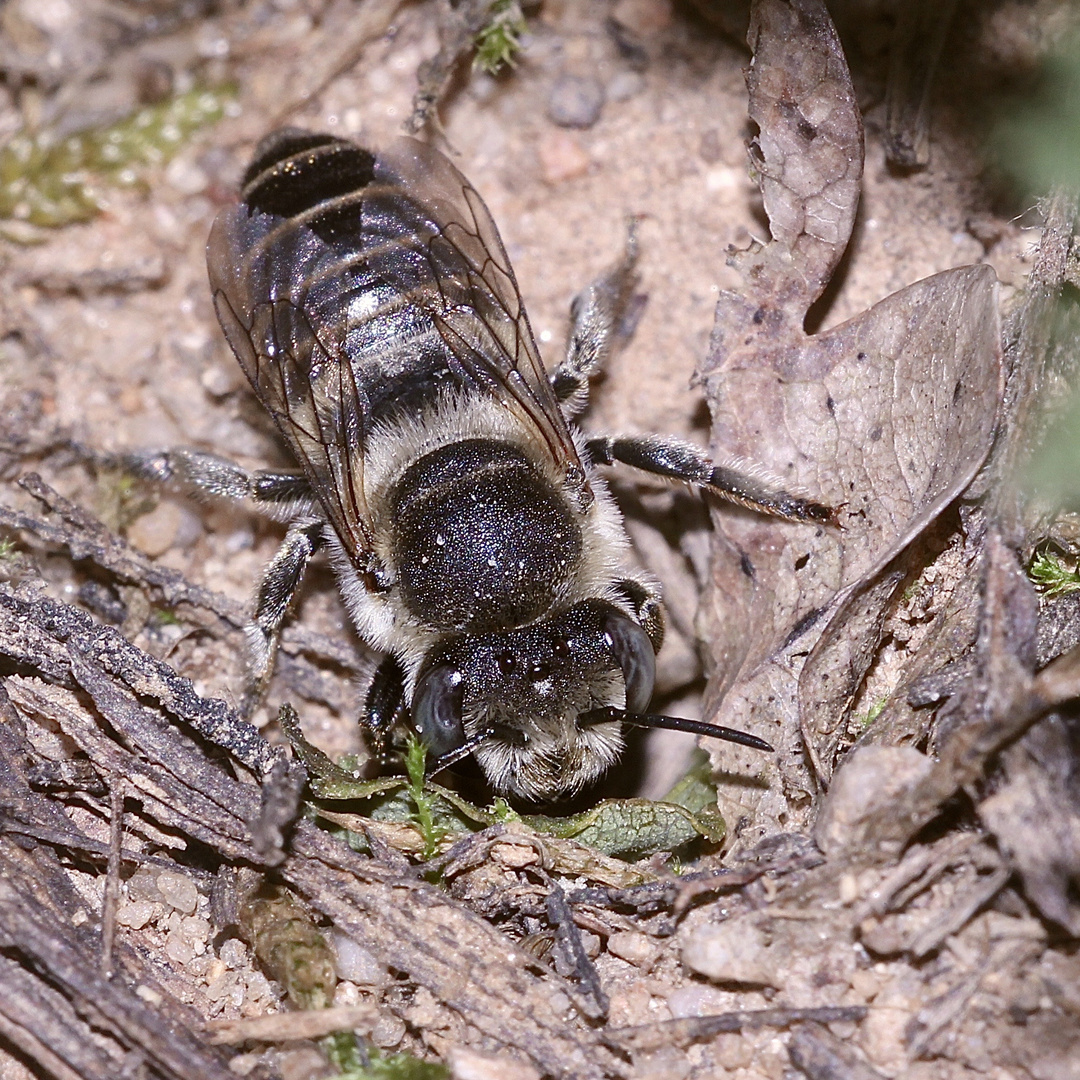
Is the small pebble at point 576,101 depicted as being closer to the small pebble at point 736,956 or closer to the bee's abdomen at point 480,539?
the bee's abdomen at point 480,539

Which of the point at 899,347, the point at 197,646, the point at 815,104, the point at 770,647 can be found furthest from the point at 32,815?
Result: the point at 815,104

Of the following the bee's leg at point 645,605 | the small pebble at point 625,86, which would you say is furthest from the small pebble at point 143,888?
the small pebble at point 625,86

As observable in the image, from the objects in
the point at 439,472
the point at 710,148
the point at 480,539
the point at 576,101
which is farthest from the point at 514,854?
the point at 576,101

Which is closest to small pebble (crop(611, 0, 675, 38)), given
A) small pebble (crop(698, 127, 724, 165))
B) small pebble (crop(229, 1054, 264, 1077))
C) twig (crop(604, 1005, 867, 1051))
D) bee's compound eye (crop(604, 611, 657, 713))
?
small pebble (crop(698, 127, 724, 165))

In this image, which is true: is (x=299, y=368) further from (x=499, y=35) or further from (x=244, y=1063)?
(x=244, y=1063)

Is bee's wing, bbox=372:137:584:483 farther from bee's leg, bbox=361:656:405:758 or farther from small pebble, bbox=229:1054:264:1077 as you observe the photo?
small pebble, bbox=229:1054:264:1077

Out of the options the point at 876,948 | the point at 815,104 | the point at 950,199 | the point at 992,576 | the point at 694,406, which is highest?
the point at 815,104

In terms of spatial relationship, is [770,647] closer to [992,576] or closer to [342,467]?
[992,576]
